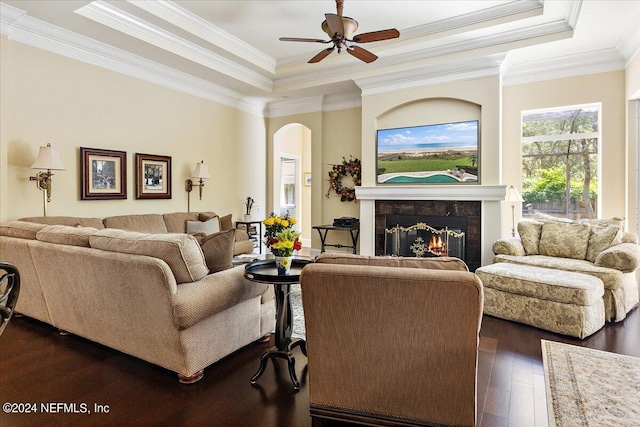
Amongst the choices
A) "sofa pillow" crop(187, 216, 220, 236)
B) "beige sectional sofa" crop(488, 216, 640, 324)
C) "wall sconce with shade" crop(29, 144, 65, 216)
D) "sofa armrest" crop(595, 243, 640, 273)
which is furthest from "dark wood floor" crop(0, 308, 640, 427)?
"sofa pillow" crop(187, 216, 220, 236)

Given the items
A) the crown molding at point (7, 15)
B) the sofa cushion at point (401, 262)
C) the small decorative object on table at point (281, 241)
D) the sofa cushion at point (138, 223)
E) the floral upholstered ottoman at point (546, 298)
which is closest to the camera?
the sofa cushion at point (401, 262)

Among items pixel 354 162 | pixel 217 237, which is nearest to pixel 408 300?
pixel 217 237

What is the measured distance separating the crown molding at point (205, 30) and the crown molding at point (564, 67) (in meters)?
3.46

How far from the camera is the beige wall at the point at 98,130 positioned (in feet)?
12.3

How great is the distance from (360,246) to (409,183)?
4.06 feet

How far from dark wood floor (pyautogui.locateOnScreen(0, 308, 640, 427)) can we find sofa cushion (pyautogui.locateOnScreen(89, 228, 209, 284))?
0.70 metres

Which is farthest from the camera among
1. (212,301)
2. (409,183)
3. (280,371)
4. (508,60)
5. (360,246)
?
(360,246)

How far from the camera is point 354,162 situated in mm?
6281

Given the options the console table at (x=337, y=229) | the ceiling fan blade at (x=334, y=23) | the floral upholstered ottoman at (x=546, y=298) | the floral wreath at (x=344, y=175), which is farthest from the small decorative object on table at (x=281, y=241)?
the floral wreath at (x=344, y=175)

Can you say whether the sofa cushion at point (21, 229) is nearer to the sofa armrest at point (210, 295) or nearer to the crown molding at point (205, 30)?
the sofa armrest at point (210, 295)

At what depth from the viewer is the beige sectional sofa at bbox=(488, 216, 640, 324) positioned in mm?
3297

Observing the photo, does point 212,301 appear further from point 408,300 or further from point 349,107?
point 349,107

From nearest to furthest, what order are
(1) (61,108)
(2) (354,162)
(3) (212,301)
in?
(3) (212,301) < (1) (61,108) < (2) (354,162)

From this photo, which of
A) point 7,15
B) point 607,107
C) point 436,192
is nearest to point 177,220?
point 7,15
